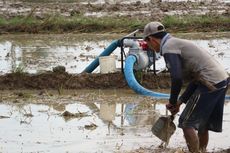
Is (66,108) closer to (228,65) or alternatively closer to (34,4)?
(228,65)

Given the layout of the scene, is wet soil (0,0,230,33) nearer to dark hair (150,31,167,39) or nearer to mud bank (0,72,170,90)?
mud bank (0,72,170,90)

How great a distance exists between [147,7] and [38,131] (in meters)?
13.8

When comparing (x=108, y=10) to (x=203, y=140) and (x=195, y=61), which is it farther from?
(x=195, y=61)

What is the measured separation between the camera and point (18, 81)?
1050cm

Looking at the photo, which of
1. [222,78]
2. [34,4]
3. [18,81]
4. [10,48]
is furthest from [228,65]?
[34,4]

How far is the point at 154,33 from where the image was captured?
239 inches

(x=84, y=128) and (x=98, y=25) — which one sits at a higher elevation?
(x=98, y=25)

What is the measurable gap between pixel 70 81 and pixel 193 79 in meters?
4.41

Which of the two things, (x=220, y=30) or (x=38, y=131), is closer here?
(x=38, y=131)

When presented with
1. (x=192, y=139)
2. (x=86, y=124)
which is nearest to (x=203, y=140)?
Result: (x=192, y=139)

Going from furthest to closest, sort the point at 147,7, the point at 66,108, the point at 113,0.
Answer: the point at 113,0, the point at 147,7, the point at 66,108

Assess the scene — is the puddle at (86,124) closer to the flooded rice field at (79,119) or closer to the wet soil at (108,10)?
the flooded rice field at (79,119)

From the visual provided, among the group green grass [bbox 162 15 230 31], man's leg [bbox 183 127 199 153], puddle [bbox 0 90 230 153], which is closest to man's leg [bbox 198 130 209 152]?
man's leg [bbox 183 127 199 153]

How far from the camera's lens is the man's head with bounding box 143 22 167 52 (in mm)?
6070
